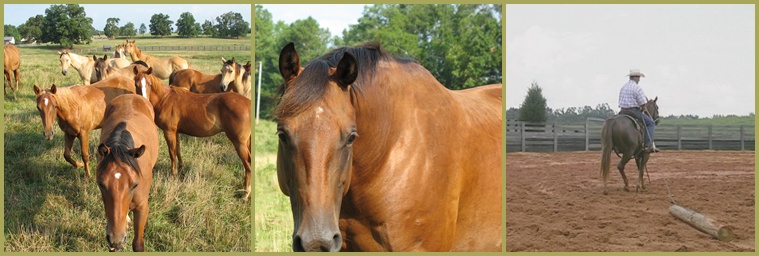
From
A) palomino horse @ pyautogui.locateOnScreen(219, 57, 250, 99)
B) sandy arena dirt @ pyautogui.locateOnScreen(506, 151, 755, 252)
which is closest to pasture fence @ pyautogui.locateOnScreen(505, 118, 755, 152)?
sandy arena dirt @ pyautogui.locateOnScreen(506, 151, 755, 252)

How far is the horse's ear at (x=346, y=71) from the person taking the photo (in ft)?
9.58

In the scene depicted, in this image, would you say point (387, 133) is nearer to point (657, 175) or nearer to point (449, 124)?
point (449, 124)

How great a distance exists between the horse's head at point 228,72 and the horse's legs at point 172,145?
90 cm

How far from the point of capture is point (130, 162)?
509 centimetres

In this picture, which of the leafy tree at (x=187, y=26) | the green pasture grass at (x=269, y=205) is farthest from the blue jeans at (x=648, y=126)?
the leafy tree at (x=187, y=26)

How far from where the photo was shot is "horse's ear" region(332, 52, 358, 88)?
115 inches

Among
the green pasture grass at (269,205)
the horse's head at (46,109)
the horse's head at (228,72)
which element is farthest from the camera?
the horse's head at (46,109)

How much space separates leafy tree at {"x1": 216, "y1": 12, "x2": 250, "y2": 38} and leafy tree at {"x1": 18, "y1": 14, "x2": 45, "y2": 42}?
152 centimetres

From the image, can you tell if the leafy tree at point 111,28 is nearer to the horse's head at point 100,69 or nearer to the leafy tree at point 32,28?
the leafy tree at point 32,28

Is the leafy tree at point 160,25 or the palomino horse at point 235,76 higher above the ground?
the leafy tree at point 160,25

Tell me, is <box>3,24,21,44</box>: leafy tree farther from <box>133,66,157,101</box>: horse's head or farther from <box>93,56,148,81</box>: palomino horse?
<box>93,56,148,81</box>: palomino horse

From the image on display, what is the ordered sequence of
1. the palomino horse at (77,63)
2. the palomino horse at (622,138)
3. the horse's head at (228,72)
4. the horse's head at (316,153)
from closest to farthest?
the horse's head at (316,153) < the horse's head at (228,72) < the palomino horse at (77,63) < the palomino horse at (622,138)

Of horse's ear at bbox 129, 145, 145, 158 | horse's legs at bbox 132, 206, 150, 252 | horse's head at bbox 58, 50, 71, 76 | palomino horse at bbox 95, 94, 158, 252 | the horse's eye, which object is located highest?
horse's head at bbox 58, 50, 71, 76

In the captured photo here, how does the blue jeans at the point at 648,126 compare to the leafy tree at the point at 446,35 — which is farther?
the blue jeans at the point at 648,126
